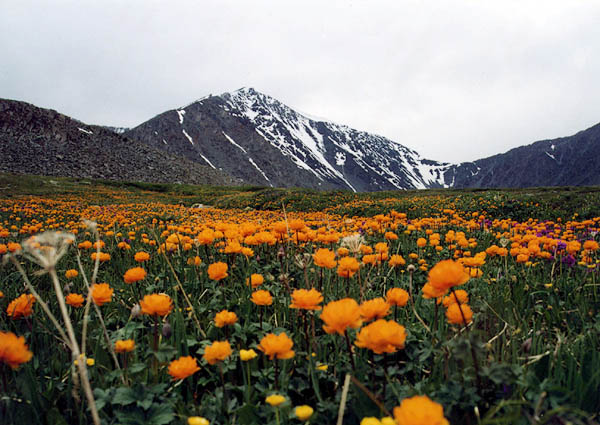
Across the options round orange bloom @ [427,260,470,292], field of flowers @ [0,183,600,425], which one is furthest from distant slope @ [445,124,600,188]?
round orange bloom @ [427,260,470,292]

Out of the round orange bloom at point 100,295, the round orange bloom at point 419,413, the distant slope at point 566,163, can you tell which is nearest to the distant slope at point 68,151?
the round orange bloom at point 100,295

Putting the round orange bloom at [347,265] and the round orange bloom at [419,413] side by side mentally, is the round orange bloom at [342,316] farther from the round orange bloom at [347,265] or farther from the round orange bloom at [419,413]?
the round orange bloom at [347,265]

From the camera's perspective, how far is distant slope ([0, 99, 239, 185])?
4350 cm

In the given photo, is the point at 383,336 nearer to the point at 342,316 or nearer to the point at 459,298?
the point at 342,316

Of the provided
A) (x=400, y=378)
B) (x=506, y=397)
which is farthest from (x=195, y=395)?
(x=506, y=397)

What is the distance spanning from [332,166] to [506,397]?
185755mm

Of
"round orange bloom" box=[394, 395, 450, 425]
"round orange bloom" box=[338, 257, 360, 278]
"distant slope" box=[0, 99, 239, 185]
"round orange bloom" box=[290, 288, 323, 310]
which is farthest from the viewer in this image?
"distant slope" box=[0, 99, 239, 185]

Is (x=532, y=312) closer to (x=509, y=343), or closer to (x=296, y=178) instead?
(x=509, y=343)

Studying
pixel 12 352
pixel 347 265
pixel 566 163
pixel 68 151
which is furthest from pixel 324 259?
pixel 566 163

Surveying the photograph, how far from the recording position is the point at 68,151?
4684cm

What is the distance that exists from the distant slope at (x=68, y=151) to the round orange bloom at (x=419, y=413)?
54.8 metres

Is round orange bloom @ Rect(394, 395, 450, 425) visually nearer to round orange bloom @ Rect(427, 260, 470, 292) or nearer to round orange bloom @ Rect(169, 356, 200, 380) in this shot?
round orange bloom @ Rect(427, 260, 470, 292)

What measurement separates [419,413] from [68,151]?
59220 millimetres

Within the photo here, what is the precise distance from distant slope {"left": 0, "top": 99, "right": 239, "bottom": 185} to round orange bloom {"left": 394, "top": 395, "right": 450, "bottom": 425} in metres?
54.8
